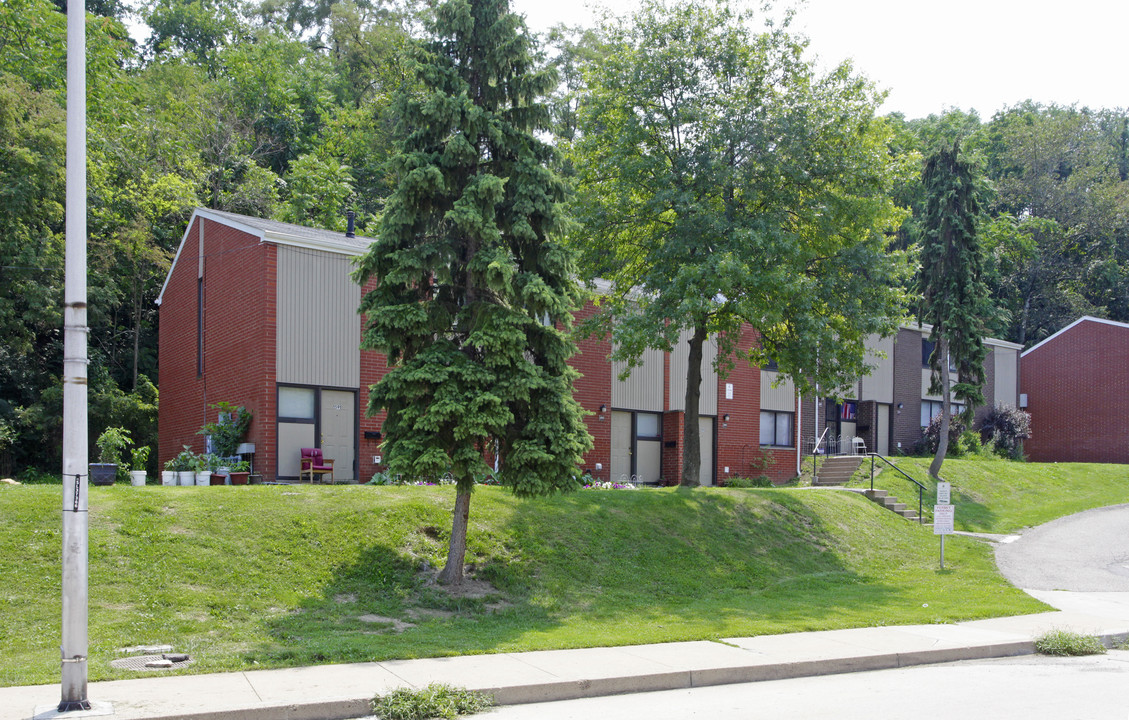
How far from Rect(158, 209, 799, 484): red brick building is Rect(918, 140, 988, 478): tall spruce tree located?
822 cm

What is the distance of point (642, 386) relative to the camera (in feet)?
96.4

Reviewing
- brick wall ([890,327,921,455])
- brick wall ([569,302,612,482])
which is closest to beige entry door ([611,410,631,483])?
brick wall ([569,302,612,482])

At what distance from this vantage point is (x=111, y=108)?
129 ft

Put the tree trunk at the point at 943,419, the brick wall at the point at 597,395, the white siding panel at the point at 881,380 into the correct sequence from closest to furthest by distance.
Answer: the brick wall at the point at 597,395 → the tree trunk at the point at 943,419 → the white siding panel at the point at 881,380

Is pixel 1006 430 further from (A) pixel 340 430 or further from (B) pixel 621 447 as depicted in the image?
(A) pixel 340 430

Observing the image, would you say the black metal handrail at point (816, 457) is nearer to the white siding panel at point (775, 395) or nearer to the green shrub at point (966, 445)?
the white siding panel at point (775, 395)

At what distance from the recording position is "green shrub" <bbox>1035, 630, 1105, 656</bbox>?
1245cm

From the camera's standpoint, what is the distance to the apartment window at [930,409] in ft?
140

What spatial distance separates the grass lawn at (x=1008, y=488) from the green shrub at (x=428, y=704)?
2196 cm

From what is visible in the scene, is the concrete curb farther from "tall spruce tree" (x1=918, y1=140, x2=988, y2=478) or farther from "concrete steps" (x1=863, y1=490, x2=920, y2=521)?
"tall spruce tree" (x1=918, y1=140, x2=988, y2=478)

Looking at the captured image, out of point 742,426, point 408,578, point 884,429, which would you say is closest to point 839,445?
point 884,429

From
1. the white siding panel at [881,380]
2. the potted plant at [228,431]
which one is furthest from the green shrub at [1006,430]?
the potted plant at [228,431]

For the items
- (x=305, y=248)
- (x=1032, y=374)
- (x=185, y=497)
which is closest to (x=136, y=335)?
(x=305, y=248)

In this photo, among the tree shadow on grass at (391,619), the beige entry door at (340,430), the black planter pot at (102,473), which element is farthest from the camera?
the beige entry door at (340,430)
